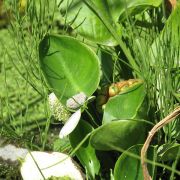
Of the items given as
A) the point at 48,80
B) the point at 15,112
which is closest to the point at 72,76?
the point at 48,80

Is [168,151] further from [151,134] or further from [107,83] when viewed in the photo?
[107,83]

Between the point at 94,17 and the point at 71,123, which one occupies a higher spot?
the point at 94,17

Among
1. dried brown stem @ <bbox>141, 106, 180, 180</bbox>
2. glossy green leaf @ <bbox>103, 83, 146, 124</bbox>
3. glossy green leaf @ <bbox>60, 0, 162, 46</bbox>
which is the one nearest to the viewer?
dried brown stem @ <bbox>141, 106, 180, 180</bbox>

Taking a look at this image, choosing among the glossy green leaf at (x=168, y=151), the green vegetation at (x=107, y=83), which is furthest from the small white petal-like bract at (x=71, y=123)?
the glossy green leaf at (x=168, y=151)

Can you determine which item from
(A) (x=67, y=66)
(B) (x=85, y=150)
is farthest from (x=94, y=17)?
(B) (x=85, y=150)

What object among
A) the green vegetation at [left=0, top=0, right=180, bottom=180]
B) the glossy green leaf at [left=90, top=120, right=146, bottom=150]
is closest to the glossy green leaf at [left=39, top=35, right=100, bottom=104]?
the green vegetation at [left=0, top=0, right=180, bottom=180]

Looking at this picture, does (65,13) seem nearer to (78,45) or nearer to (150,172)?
(78,45)

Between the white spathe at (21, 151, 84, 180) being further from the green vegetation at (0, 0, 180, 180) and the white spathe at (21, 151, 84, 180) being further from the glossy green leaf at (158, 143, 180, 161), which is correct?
the glossy green leaf at (158, 143, 180, 161)
